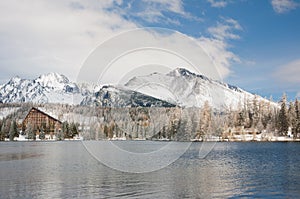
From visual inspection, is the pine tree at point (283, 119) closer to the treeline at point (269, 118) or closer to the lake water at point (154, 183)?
the treeline at point (269, 118)

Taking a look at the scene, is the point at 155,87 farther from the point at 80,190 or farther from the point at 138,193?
the point at 80,190

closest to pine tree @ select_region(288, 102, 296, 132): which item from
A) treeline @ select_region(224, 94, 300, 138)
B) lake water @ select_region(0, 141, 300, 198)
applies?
treeline @ select_region(224, 94, 300, 138)

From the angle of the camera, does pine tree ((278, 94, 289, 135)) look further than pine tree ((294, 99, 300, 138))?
Yes

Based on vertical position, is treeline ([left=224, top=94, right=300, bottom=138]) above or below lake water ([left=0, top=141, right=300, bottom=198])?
above

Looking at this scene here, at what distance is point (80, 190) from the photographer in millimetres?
39750

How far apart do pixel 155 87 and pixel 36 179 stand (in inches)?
942

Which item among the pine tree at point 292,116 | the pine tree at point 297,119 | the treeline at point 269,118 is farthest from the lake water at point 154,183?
the treeline at point 269,118

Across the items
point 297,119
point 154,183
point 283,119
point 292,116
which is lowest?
point 154,183

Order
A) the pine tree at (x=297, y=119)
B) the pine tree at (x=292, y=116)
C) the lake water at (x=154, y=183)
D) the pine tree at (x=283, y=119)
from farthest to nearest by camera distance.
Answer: the pine tree at (x=283, y=119), the pine tree at (x=292, y=116), the pine tree at (x=297, y=119), the lake water at (x=154, y=183)

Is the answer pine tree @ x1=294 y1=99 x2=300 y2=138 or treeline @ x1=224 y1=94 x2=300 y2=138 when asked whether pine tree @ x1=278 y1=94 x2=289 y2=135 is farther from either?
pine tree @ x1=294 y1=99 x2=300 y2=138

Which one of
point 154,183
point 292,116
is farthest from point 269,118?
point 154,183

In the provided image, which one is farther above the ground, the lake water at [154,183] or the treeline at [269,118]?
the treeline at [269,118]

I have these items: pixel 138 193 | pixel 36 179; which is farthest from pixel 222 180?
pixel 36 179

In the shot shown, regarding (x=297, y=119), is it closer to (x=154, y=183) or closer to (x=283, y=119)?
(x=283, y=119)
